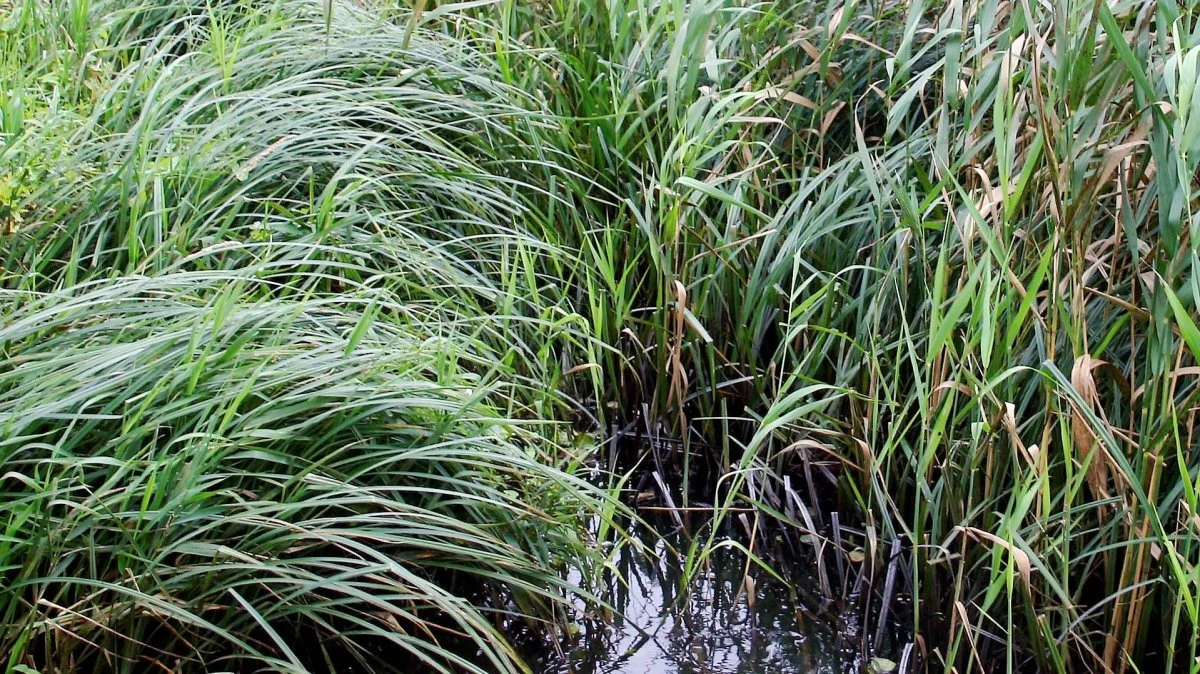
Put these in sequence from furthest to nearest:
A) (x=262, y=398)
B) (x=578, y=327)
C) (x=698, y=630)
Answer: (x=578, y=327)
(x=698, y=630)
(x=262, y=398)

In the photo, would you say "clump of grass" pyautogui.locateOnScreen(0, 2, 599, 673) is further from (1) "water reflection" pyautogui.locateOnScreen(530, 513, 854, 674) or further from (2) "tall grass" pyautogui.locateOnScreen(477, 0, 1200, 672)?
(2) "tall grass" pyautogui.locateOnScreen(477, 0, 1200, 672)

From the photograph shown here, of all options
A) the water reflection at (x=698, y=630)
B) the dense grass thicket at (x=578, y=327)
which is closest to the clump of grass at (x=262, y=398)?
the dense grass thicket at (x=578, y=327)

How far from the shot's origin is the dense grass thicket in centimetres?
196

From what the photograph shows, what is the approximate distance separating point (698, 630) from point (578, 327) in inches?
33.3

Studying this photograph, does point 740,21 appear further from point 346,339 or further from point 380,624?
point 380,624

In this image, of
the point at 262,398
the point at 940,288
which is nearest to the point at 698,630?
the point at 940,288

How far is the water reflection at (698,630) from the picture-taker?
2.32 meters

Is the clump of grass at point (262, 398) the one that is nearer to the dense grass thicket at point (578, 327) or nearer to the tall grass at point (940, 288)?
the dense grass thicket at point (578, 327)

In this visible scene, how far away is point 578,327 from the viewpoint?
2982 millimetres

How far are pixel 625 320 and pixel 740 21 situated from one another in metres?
0.82

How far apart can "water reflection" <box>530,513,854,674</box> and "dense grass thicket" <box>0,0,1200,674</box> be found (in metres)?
0.11

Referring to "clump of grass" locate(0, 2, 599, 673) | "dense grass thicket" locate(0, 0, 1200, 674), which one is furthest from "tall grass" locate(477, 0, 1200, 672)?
"clump of grass" locate(0, 2, 599, 673)

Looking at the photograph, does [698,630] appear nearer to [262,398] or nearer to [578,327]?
[578,327]

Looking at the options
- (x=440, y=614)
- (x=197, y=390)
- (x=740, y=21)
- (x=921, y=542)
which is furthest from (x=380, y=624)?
(x=740, y=21)
